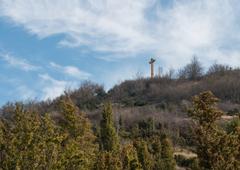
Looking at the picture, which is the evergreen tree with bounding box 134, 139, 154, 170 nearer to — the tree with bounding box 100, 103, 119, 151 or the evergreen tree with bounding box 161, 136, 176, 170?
the tree with bounding box 100, 103, 119, 151

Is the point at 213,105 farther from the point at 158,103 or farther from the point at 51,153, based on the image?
the point at 158,103

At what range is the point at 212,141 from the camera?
14.2 meters

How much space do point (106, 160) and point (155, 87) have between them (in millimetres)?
62037

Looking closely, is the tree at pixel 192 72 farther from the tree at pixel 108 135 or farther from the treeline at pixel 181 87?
the tree at pixel 108 135

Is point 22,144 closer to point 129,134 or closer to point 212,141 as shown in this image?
point 212,141

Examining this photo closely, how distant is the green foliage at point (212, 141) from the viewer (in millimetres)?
14031

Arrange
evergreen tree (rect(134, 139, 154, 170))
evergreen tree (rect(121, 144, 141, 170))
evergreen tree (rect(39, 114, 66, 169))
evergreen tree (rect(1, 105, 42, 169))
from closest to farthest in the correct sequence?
evergreen tree (rect(1, 105, 42, 169)), evergreen tree (rect(39, 114, 66, 169)), evergreen tree (rect(121, 144, 141, 170)), evergreen tree (rect(134, 139, 154, 170))

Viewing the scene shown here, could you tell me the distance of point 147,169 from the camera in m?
28.7

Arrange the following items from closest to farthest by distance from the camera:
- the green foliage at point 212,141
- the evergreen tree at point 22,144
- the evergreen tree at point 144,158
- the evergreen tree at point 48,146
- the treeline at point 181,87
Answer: the evergreen tree at point 22,144
the green foliage at point 212,141
the evergreen tree at point 48,146
the evergreen tree at point 144,158
the treeline at point 181,87

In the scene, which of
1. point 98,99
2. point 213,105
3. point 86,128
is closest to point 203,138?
point 213,105

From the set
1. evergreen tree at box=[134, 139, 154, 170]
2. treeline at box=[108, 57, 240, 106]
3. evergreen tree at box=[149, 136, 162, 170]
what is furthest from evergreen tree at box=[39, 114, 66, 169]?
treeline at box=[108, 57, 240, 106]

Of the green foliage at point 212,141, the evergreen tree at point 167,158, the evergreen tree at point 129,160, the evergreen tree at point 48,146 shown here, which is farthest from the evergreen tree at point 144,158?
the evergreen tree at point 48,146

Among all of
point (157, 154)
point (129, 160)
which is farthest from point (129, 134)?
point (129, 160)

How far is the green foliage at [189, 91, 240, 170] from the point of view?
46.0 feet
